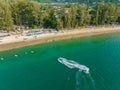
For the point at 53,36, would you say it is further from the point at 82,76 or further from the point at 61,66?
the point at 82,76

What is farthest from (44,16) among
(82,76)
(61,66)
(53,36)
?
(82,76)

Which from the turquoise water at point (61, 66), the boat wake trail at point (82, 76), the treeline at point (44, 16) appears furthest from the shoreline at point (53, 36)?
the boat wake trail at point (82, 76)

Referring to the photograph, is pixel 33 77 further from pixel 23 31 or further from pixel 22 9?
pixel 22 9

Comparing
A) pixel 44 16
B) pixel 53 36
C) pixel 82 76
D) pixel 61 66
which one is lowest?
pixel 82 76

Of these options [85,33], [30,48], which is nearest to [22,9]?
[30,48]

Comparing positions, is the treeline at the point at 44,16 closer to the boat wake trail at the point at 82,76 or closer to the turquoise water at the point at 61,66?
the turquoise water at the point at 61,66

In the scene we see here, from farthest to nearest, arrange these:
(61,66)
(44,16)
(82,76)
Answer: (44,16) → (61,66) → (82,76)

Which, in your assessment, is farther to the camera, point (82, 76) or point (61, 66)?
point (61, 66)
